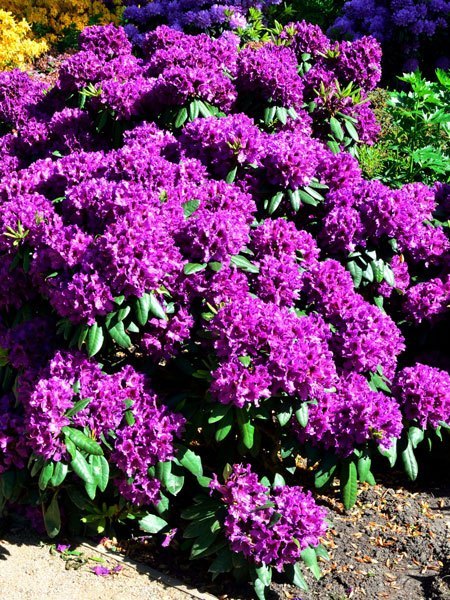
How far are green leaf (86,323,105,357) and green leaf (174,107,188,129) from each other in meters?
1.33

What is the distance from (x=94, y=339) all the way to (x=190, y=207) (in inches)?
27.3

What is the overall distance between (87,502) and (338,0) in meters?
8.61

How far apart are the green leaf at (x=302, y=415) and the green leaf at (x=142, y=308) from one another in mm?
673

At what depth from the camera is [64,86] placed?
13.9ft

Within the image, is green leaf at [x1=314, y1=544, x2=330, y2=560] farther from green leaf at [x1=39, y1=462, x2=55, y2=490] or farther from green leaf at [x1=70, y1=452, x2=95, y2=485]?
green leaf at [x1=39, y1=462, x2=55, y2=490]

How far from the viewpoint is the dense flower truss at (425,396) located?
3195mm

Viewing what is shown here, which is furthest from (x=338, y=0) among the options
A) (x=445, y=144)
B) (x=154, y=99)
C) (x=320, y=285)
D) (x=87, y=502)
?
(x=87, y=502)

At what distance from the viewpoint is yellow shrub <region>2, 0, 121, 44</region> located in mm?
10156

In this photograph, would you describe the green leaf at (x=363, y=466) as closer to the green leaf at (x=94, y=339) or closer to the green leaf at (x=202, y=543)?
the green leaf at (x=202, y=543)

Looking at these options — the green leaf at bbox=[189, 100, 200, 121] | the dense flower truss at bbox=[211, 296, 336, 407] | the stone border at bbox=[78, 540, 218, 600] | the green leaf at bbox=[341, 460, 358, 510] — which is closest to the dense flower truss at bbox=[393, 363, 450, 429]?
the green leaf at bbox=[341, 460, 358, 510]

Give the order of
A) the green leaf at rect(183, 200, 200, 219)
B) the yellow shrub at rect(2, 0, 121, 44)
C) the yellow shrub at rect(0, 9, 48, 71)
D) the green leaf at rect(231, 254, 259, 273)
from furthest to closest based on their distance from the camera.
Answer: the yellow shrub at rect(2, 0, 121, 44), the yellow shrub at rect(0, 9, 48, 71), the green leaf at rect(183, 200, 200, 219), the green leaf at rect(231, 254, 259, 273)

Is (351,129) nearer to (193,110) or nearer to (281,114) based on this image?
(281,114)

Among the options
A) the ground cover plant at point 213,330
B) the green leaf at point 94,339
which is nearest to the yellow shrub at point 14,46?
the ground cover plant at point 213,330

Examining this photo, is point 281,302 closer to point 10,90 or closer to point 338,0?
point 10,90
